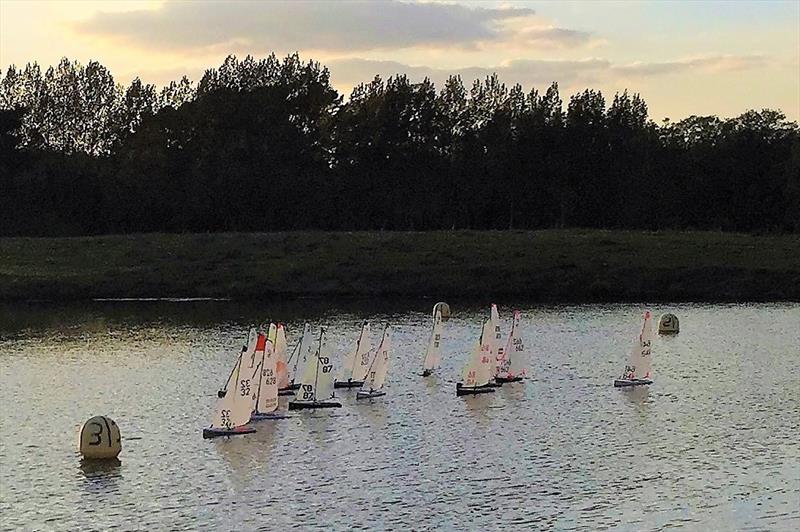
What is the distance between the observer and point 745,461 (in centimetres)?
3102

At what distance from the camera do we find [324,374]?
39.6 meters

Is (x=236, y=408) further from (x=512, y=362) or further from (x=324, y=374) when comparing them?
(x=512, y=362)

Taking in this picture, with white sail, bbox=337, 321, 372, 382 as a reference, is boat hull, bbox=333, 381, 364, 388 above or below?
below

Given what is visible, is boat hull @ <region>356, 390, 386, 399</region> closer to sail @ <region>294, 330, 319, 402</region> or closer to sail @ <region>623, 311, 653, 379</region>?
sail @ <region>294, 330, 319, 402</region>

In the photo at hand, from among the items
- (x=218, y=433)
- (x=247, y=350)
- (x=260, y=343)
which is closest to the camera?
(x=247, y=350)

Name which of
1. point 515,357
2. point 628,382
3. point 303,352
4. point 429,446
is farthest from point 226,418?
point 628,382

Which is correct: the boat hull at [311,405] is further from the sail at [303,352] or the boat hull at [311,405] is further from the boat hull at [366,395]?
the sail at [303,352]

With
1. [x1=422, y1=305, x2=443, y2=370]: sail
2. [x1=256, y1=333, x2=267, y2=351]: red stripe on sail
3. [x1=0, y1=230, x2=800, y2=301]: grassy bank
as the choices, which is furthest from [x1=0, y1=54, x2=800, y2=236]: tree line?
[x1=256, y1=333, x2=267, y2=351]: red stripe on sail

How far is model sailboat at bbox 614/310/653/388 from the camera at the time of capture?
4381 cm

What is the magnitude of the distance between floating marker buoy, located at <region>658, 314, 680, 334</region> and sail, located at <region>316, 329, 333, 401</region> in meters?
24.5

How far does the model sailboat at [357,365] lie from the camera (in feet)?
140

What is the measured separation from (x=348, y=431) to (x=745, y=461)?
10375 millimetres

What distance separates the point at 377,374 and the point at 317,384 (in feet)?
9.73

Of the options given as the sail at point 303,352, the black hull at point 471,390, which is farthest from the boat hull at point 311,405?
the black hull at point 471,390
